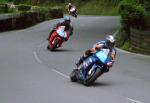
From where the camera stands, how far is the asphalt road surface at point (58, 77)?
1416cm

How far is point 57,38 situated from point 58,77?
9593 millimetres

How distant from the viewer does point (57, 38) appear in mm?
27406

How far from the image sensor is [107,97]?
14359mm

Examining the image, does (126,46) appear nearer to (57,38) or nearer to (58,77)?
(57,38)

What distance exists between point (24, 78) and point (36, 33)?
20353mm

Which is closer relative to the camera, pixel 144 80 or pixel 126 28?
pixel 144 80

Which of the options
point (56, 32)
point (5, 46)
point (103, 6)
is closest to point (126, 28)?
point (56, 32)

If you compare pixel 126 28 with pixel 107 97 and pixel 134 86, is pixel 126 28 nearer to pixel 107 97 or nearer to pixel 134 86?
pixel 134 86

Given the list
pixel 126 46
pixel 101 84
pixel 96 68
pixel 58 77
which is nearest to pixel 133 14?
pixel 126 46

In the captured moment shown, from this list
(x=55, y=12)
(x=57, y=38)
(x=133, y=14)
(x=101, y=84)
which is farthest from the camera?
(x=55, y=12)

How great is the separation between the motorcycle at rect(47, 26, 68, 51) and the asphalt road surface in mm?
339

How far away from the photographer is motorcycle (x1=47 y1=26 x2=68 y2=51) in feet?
88.2

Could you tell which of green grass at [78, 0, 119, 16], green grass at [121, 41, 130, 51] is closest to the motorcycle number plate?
green grass at [121, 41, 130, 51]

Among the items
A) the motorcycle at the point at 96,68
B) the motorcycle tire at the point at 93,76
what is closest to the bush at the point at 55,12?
the motorcycle at the point at 96,68
